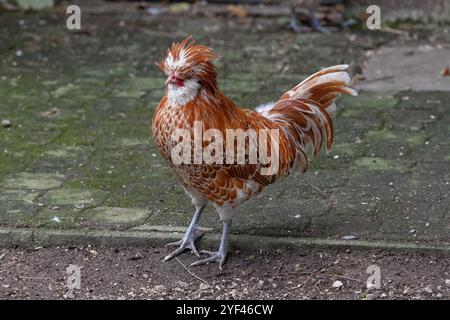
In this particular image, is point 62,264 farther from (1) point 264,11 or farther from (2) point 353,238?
(1) point 264,11

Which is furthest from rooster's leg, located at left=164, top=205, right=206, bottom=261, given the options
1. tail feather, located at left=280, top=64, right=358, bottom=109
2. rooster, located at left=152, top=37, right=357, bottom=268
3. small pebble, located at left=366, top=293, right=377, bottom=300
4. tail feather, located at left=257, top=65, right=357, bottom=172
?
small pebble, located at left=366, top=293, right=377, bottom=300

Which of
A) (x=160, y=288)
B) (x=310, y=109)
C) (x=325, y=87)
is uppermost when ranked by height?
(x=325, y=87)

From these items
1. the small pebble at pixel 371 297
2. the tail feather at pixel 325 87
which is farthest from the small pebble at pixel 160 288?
the tail feather at pixel 325 87

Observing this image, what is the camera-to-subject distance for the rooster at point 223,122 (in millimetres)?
4426

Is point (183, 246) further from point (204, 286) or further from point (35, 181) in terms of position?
point (35, 181)

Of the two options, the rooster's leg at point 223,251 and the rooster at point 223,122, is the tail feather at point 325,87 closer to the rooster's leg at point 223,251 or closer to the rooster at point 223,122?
the rooster at point 223,122

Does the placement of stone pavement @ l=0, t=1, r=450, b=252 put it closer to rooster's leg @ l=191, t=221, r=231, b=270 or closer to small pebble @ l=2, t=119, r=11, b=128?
small pebble @ l=2, t=119, r=11, b=128

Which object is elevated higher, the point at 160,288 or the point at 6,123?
the point at 6,123

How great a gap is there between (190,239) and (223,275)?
1.06 feet

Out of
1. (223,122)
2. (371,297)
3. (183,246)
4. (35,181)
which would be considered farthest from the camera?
(35,181)

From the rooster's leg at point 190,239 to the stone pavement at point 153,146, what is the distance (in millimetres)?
102

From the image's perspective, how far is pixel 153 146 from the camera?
6434 millimetres

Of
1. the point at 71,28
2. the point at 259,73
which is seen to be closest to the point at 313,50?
the point at 259,73

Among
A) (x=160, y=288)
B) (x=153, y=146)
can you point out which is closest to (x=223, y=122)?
(x=160, y=288)
